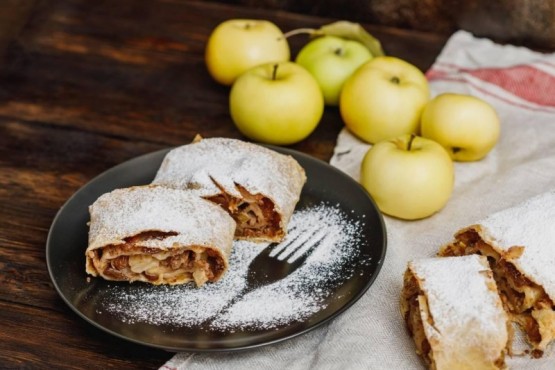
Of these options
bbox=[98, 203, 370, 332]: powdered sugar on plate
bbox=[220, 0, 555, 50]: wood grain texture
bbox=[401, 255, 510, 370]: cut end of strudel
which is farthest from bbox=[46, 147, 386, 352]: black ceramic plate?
bbox=[220, 0, 555, 50]: wood grain texture

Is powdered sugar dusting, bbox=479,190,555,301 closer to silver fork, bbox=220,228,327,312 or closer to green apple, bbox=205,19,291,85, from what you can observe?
silver fork, bbox=220,228,327,312

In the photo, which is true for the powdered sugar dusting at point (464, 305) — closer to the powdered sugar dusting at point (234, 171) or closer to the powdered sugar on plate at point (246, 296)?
the powdered sugar on plate at point (246, 296)

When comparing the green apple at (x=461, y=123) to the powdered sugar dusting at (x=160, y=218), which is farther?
the green apple at (x=461, y=123)

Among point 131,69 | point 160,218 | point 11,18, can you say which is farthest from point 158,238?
point 11,18

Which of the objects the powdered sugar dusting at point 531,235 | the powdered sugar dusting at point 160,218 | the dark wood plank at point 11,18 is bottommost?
the dark wood plank at point 11,18

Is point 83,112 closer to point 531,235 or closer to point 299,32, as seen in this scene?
point 299,32

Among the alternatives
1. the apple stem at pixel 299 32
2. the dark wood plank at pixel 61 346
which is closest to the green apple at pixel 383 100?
the apple stem at pixel 299 32
